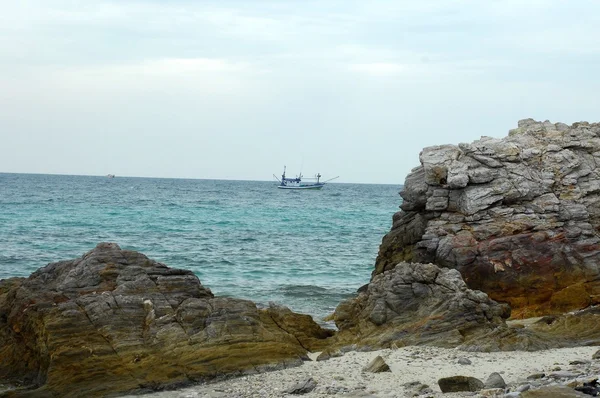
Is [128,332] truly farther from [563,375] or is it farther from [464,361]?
[563,375]

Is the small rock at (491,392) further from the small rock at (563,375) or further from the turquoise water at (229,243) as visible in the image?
the turquoise water at (229,243)

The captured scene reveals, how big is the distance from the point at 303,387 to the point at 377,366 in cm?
159

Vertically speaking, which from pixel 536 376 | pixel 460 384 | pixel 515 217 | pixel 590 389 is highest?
pixel 515 217

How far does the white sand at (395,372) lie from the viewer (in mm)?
11961

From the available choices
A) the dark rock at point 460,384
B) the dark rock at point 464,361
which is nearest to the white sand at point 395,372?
the dark rock at point 464,361

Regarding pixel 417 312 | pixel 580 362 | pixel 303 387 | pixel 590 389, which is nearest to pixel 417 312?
pixel 417 312

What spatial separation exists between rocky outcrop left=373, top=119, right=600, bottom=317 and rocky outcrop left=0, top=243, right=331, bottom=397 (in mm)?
5817

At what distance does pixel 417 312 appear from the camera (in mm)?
15492

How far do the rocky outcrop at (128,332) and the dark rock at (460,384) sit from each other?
338 centimetres

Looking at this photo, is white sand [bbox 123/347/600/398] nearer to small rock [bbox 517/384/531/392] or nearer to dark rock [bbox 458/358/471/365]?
dark rock [bbox 458/358/471/365]

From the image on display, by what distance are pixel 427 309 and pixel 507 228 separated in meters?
5.58

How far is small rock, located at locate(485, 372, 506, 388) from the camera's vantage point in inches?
444

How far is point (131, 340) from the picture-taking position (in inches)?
532

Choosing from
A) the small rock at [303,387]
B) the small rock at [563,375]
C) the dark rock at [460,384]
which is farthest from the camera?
the small rock at [303,387]
